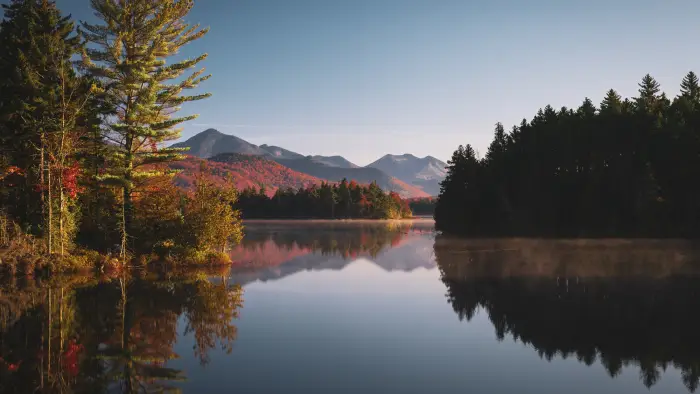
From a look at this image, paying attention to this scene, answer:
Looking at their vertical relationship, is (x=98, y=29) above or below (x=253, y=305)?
above

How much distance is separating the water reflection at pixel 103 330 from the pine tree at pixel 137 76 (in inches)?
354

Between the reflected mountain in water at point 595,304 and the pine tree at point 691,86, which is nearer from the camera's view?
the reflected mountain in water at point 595,304

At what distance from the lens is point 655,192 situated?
6162 centimetres

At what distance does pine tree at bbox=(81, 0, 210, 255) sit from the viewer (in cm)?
3003

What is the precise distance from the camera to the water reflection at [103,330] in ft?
34.7

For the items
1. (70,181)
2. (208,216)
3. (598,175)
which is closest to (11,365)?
(70,181)

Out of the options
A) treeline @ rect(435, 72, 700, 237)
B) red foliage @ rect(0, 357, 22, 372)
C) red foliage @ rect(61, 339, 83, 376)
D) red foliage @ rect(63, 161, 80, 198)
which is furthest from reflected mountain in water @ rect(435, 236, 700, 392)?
treeline @ rect(435, 72, 700, 237)

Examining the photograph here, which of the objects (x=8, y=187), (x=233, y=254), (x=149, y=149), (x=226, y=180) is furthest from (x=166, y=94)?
(x=233, y=254)

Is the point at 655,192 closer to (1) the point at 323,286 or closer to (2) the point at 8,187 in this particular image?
(1) the point at 323,286

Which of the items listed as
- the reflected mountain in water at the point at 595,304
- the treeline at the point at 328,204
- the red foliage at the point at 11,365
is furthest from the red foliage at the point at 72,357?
the treeline at the point at 328,204

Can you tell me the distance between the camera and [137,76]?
98.0 feet

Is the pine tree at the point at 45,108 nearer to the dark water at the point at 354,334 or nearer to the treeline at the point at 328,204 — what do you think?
the dark water at the point at 354,334

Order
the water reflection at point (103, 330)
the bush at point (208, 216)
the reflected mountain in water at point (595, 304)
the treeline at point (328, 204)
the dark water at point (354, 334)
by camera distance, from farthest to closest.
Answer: the treeline at point (328, 204), the bush at point (208, 216), the reflected mountain in water at point (595, 304), the dark water at point (354, 334), the water reflection at point (103, 330)

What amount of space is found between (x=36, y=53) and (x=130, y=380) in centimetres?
2655
